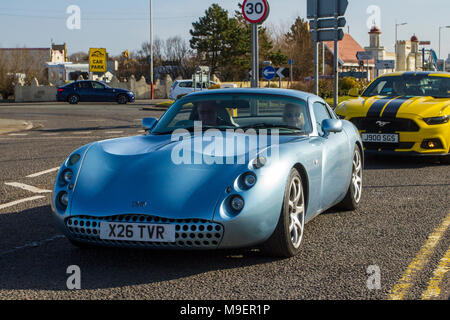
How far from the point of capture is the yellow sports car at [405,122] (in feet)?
34.6

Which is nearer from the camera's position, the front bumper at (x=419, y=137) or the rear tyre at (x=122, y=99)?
the front bumper at (x=419, y=137)

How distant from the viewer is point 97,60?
50.2m

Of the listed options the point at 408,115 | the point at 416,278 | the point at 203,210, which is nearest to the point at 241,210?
the point at 203,210

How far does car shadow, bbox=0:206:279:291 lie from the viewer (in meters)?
4.36

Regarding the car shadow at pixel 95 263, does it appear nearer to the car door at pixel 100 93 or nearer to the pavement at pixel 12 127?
the pavement at pixel 12 127

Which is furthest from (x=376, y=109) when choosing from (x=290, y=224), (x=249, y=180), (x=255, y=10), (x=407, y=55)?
(x=407, y=55)

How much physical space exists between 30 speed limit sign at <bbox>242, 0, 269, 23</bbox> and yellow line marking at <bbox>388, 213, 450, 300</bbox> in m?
7.96

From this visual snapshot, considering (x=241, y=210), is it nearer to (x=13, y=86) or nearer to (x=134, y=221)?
(x=134, y=221)

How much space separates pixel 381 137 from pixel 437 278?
6544 mm

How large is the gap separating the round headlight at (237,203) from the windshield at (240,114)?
1.43 meters

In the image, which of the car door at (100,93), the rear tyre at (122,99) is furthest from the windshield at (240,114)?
the rear tyre at (122,99)

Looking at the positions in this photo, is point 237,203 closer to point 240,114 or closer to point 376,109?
point 240,114
